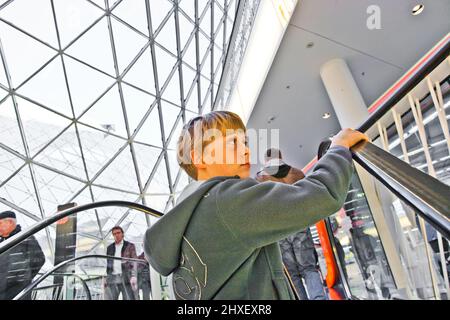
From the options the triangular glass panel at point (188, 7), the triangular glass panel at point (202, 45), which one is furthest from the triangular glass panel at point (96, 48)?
the triangular glass panel at point (202, 45)

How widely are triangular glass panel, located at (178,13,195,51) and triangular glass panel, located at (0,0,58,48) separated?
23.8 feet

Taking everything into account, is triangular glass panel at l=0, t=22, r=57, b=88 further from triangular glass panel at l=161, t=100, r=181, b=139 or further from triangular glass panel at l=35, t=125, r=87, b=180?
triangular glass panel at l=161, t=100, r=181, b=139

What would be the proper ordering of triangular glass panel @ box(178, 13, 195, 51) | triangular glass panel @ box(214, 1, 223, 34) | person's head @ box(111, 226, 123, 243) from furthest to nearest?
triangular glass panel @ box(214, 1, 223, 34), triangular glass panel @ box(178, 13, 195, 51), person's head @ box(111, 226, 123, 243)

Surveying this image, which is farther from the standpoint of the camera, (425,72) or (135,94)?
(135,94)

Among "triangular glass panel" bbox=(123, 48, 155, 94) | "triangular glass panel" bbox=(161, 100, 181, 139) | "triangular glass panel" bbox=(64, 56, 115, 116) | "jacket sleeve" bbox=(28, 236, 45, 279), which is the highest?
"triangular glass panel" bbox=(123, 48, 155, 94)

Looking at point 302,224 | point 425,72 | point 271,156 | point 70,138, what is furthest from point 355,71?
point 70,138

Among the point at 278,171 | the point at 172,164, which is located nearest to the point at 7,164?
the point at 172,164

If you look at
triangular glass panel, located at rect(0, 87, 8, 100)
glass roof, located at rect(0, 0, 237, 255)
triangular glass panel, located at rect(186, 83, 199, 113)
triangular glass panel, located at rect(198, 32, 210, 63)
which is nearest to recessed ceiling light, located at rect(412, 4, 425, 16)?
glass roof, located at rect(0, 0, 237, 255)

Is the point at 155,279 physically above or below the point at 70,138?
below

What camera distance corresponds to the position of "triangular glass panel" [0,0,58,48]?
13.0 meters

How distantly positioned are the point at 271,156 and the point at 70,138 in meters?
15.9
